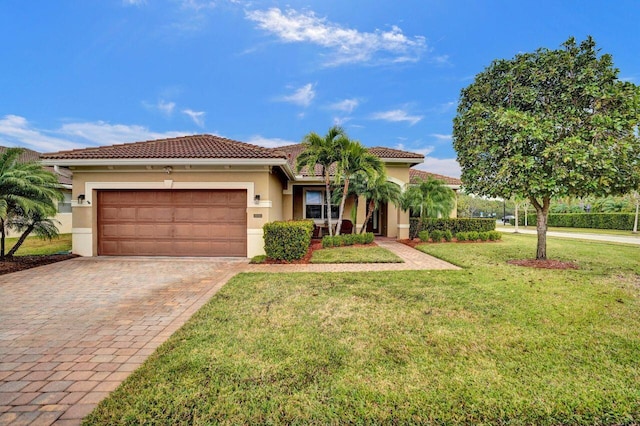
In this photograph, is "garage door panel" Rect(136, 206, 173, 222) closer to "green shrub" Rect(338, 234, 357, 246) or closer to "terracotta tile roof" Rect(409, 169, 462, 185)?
"green shrub" Rect(338, 234, 357, 246)

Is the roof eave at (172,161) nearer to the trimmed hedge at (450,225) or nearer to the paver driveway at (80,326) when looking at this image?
the paver driveway at (80,326)

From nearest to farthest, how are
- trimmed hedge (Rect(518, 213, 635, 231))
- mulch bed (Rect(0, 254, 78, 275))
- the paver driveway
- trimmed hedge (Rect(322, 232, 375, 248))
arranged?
1. the paver driveway
2. mulch bed (Rect(0, 254, 78, 275))
3. trimmed hedge (Rect(322, 232, 375, 248))
4. trimmed hedge (Rect(518, 213, 635, 231))

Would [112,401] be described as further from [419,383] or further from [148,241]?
[148,241]

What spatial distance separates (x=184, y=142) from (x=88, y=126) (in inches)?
478

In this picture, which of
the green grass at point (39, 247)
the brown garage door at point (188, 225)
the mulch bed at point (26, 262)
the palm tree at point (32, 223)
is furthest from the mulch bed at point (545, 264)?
the green grass at point (39, 247)

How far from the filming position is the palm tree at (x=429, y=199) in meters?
14.5

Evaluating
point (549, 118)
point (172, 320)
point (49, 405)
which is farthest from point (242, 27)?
point (49, 405)

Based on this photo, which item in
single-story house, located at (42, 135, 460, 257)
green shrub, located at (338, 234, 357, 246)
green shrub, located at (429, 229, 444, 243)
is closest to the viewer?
single-story house, located at (42, 135, 460, 257)

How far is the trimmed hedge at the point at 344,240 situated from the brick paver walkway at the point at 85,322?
347 cm

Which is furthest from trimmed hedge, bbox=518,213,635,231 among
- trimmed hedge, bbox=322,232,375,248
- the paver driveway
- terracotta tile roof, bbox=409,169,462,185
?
the paver driveway

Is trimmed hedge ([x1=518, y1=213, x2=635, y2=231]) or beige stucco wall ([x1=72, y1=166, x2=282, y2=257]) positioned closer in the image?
beige stucco wall ([x1=72, y1=166, x2=282, y2=257])

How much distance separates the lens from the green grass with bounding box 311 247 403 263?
9.44m

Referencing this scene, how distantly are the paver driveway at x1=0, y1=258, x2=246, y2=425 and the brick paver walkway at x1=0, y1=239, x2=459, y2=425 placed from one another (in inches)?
0.4

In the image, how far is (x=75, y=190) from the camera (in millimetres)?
10289
